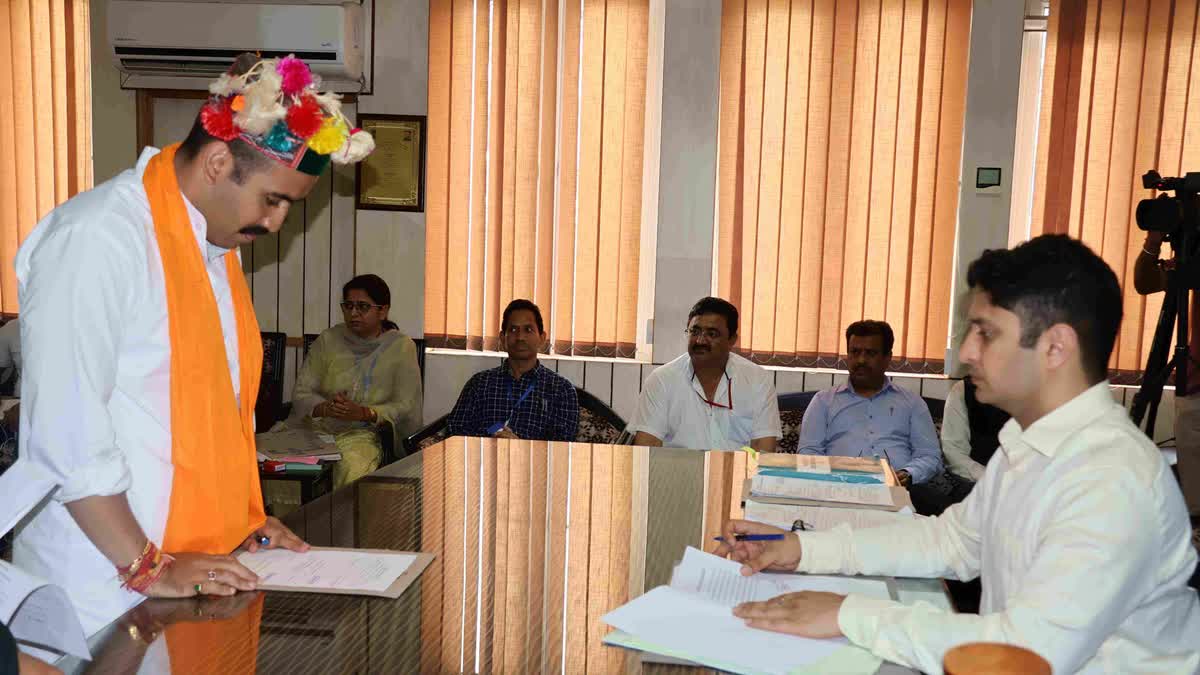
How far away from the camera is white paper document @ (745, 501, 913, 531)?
180 cm

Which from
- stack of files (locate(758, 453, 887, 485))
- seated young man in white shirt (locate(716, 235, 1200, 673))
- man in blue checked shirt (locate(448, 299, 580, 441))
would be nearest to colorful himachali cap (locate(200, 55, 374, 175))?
seated young man in white shirt (locate(716, 235, 1200, 673))

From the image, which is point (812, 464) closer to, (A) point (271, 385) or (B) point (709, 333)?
(B) point (709, 333)

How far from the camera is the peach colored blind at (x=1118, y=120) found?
439 centimetres

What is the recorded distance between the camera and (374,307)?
174 inches

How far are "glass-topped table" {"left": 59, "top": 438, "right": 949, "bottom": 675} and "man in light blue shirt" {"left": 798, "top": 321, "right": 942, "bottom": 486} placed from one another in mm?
1596

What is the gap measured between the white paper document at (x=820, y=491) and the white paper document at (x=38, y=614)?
1.29 metres

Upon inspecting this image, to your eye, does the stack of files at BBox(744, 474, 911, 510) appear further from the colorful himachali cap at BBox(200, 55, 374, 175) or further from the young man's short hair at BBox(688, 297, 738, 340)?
the young man's short hair at BBox(688, 297, 738, 340)

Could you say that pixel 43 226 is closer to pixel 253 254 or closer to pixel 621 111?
pixel 621 111

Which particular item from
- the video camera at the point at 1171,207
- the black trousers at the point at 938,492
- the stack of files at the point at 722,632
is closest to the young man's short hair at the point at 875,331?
the black trousers at the point at 938,492

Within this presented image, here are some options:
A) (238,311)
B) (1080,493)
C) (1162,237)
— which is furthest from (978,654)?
(1162,237)

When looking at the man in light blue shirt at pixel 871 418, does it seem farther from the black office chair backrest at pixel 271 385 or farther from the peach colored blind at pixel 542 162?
the black office chair backrest at pixel 271 385

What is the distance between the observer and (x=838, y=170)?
4.59 m

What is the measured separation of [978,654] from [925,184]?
410 centimetres

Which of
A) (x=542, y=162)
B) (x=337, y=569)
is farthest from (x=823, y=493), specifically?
(x=542, y=162)
